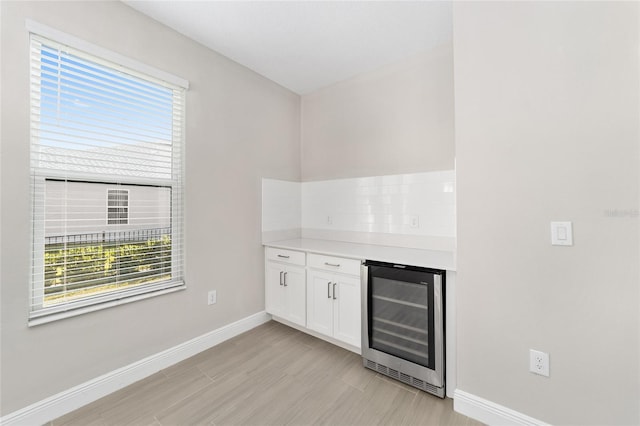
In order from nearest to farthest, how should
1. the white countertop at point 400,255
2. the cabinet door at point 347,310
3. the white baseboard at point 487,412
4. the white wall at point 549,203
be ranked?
the white wall at point 549,203
the white baseboard at point 487,412
the white countertop at point 400,255
the cabinet door at point 347,310

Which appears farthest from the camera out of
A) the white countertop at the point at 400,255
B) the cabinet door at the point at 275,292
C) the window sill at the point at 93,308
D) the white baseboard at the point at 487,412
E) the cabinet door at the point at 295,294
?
the cabinet door at the point at 275,292

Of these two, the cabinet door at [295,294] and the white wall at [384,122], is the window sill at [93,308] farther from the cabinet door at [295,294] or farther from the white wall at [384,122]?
the white wall at [384,122]

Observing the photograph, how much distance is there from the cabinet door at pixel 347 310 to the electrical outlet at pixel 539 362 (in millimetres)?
1091

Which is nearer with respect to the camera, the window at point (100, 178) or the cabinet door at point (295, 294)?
the window at point (100, 178)

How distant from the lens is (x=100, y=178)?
1.80 m

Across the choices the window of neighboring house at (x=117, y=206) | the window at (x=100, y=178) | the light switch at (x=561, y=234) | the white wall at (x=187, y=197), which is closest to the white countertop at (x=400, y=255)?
the light switch at (x=561, y=234)

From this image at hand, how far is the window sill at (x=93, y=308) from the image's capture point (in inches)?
61.6

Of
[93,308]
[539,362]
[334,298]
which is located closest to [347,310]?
[334,298]

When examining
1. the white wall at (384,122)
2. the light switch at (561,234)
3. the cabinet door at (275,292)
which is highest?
the white wall at (384,122)

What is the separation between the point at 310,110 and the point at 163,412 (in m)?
3.22

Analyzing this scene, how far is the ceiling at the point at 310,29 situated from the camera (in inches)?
75.4

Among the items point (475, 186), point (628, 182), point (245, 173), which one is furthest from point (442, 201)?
point (245, 173)

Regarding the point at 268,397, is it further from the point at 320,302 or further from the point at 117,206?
the point at 117,206

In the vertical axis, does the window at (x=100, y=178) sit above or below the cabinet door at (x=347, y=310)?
above
